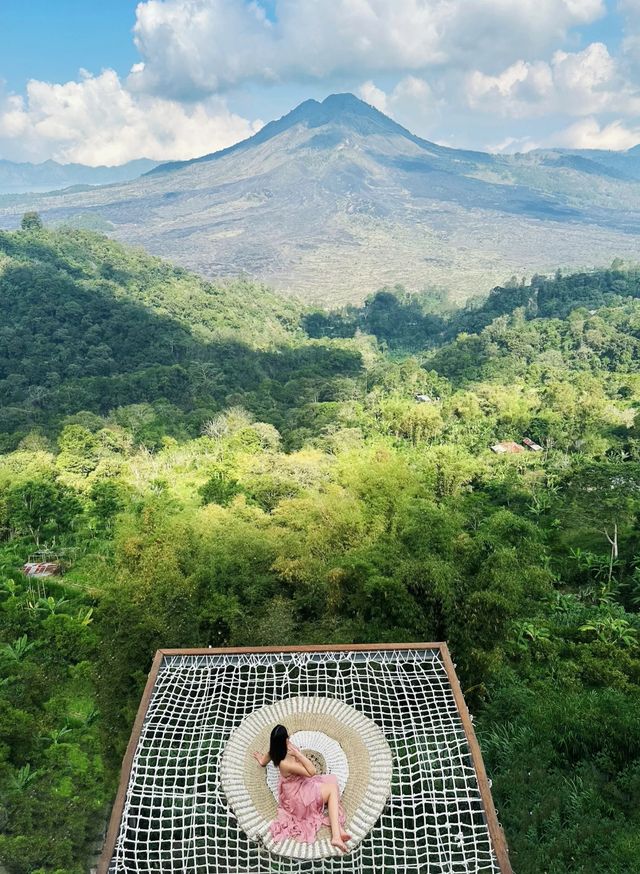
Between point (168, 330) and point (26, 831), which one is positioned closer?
point (26, 831)

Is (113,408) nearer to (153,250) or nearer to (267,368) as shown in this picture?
(267,368)

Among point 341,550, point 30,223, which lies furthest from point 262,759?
point 30,223

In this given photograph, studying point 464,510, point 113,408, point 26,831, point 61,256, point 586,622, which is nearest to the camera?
point 26,831

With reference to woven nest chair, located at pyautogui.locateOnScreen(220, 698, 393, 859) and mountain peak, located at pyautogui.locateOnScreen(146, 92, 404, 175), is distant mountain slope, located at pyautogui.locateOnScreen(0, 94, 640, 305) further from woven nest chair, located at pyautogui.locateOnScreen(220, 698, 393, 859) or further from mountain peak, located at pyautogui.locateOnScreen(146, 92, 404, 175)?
woven nest chair, located at pyautogui.locateOnScreen(220, 698, 393, 859)

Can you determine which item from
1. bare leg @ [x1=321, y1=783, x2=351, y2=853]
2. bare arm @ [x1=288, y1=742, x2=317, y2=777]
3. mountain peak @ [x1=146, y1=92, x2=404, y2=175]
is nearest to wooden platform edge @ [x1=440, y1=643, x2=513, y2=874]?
bare leg @ [x1=321, y1=783, x2=351, y2=853]

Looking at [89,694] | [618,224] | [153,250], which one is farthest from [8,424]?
[618,224]

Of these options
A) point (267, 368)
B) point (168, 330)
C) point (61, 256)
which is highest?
point (61, 256)

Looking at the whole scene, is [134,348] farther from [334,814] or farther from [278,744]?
[334,814]
